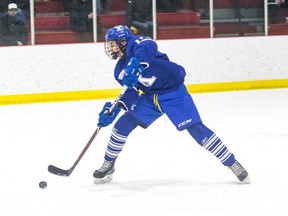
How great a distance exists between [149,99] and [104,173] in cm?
47

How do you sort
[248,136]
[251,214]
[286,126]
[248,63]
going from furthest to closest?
[248,63], [286,126], [248,136], [251,214]

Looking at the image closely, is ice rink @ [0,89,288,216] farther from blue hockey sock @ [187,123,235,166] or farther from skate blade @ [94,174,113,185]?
blue hockey sock @ [187,123,235,166]

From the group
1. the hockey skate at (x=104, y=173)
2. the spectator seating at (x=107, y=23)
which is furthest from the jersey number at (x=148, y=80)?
the spectator seating at (x=107, y=23)

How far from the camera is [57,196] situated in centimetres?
415

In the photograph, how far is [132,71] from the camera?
4.07m

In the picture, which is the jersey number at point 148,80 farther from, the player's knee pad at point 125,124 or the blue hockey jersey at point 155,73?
the player's knee pad at point 125,124

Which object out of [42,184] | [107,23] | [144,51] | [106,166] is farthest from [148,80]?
[107,23]

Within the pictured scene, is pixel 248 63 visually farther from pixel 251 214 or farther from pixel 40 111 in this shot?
pixel 251 214

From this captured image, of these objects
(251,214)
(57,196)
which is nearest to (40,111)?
(57,196)

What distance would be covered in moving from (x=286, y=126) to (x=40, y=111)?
250 cm

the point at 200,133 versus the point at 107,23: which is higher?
the point at 107,23

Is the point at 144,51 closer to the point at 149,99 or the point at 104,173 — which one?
the point at 149,99

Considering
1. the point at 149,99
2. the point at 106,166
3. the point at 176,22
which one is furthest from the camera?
the point at 176,22

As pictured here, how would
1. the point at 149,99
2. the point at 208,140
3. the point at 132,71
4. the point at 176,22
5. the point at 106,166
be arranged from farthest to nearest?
1. the point at 176,22
2. the point at 106,166
3. the point at 149,99
4. the point at 208,140
5. the point at 132,71
